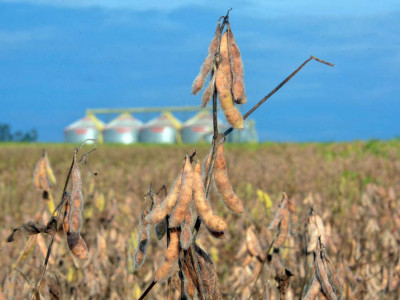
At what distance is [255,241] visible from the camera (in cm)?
188

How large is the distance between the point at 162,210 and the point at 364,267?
201 centimetres

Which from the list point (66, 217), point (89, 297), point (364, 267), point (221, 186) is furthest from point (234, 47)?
point (364, 267)

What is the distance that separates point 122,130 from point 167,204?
160ft

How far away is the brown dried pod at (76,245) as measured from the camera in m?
1.08

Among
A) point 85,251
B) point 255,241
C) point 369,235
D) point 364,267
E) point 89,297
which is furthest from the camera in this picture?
point 369,235

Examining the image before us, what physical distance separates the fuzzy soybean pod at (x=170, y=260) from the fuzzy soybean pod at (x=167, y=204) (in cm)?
5

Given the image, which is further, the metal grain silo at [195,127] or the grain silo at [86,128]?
the grain silo at [86,128]

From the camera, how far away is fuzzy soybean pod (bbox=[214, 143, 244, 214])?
0.93 meters

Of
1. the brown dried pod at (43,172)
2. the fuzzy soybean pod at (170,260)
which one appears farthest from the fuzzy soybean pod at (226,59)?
the brown dried pod at (43,172)

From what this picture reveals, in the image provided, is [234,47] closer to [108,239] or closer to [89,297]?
[89,297]

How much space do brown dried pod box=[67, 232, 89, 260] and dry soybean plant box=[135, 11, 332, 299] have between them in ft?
0.59

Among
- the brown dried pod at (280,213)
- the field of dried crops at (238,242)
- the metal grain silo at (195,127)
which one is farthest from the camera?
the metal grain silo at (195,127)

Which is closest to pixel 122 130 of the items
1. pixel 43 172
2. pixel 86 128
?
pixel 86 128

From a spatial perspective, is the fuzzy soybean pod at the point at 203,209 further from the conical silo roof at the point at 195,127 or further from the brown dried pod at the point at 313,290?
the conical silo roof at the point at 195,127
